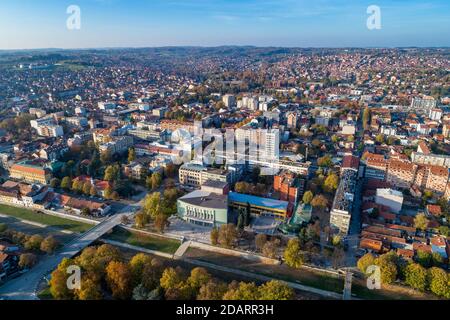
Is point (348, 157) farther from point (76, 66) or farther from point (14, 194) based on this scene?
point (76, 66)

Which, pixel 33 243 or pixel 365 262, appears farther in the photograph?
pixel 33 243

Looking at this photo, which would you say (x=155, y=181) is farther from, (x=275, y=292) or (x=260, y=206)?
(x=275, y=292)

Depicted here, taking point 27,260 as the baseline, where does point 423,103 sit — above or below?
above

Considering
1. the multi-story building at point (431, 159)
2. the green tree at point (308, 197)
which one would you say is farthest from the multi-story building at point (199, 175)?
the multi-story building at point (431, 159)

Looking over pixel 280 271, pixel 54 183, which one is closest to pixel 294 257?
pixel 280 271

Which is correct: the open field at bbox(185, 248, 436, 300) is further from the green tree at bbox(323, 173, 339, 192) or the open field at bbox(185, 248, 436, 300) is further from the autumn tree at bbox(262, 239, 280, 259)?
the green tree at bbox(323, 173, 339, 192)
